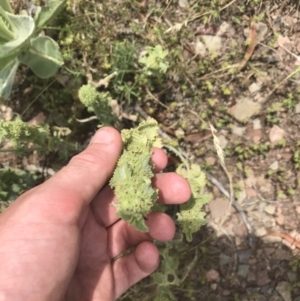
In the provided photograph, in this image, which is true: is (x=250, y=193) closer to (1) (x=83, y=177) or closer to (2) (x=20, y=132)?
(1) (x=83, y=177)

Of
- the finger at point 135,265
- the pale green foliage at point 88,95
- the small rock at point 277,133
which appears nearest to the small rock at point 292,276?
the small rock at point 277,133

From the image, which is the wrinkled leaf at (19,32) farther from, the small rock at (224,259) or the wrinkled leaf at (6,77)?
the small rock at (224,259)

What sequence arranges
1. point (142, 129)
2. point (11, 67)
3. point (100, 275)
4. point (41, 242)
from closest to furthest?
1. point (41, 242)
2. point (142, 129)
3. point (100, 275)
4. point (11, 67)

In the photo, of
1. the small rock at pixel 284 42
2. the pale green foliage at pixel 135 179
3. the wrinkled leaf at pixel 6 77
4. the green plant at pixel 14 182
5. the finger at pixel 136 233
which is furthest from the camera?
the small rock at pixel 284 42

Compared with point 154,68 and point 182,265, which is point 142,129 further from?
point 182,265

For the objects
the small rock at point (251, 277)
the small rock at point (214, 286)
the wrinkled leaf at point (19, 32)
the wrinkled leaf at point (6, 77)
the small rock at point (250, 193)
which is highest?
the wrinkled leaf at point (19, 32)

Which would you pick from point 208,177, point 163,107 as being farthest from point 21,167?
point 208,177
